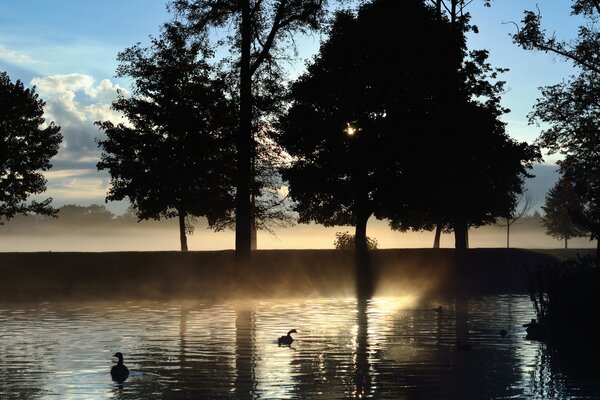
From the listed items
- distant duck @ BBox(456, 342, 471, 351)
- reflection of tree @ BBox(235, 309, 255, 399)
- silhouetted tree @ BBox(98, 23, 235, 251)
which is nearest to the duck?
distant duck @ BBox(456, 342, 471, 351)

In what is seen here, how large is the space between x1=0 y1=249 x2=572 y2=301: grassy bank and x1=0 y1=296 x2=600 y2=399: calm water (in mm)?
9817

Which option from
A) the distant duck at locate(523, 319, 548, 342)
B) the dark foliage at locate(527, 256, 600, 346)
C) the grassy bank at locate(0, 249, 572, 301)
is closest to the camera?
the dark foliage at locate(527, 256, 600, 346)

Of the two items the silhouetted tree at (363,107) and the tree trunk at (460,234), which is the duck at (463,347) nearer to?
the silhouetted tree at (363,107)

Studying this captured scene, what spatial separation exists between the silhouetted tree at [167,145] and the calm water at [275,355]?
83.0ft

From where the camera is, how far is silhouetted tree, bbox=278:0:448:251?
5725 cm

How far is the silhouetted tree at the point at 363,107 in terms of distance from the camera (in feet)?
188

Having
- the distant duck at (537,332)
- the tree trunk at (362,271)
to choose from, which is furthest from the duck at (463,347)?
the tree trunk at (362,271)

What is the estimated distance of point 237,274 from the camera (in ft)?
144

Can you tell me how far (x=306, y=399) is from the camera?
1445 centimetres

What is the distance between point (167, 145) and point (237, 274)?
16.0m

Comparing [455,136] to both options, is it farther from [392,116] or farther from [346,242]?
[346,242]

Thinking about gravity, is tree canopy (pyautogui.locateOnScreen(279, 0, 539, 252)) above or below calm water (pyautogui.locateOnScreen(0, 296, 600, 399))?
above

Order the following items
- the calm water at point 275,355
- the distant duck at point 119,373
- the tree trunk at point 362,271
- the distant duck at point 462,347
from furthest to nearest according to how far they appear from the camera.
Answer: the tree trunk at point 362,271, the distant duck at point 462,347, the distant duck at point 119,373, the calm water at point 275,355

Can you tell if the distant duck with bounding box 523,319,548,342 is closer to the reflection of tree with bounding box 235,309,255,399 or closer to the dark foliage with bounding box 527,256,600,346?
the dark foliage with bounding box 527,256,600,346
